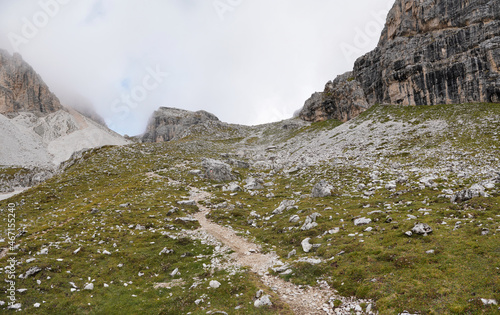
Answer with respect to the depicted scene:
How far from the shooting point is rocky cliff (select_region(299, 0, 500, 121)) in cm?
6675

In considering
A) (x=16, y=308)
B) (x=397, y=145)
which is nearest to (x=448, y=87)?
(x=397, y=145)

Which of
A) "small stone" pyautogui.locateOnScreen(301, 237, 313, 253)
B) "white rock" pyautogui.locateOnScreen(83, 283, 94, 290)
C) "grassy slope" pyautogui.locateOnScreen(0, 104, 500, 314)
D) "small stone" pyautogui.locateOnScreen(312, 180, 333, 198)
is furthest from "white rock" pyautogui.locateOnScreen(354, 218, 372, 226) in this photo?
"white rock" pyautogui.locateOnScreen(83, 283, 94, 290)

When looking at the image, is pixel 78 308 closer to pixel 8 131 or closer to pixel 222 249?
pixel 222 249

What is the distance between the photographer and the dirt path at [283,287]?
45.8ft

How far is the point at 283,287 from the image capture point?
1658cm

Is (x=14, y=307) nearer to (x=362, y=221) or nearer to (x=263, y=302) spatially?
(x=263, y=302)

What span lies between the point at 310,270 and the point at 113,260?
18334mm

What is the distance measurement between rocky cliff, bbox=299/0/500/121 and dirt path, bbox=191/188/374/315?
7932 centimetres

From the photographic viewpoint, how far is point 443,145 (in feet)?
158

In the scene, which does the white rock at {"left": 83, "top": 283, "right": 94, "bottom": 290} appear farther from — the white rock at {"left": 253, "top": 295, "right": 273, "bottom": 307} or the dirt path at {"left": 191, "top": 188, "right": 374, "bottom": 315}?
the white rock at {"left": 253, "top": 295, "right": 273, "bottom": 307}

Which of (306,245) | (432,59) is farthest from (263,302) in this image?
(432,59)

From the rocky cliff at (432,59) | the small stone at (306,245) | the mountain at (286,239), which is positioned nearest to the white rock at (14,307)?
the mountain at (286,239)

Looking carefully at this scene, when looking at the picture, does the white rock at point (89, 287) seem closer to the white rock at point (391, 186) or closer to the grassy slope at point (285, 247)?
the grassy slope at point (285, 247)

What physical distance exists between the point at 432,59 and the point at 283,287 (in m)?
91.3
